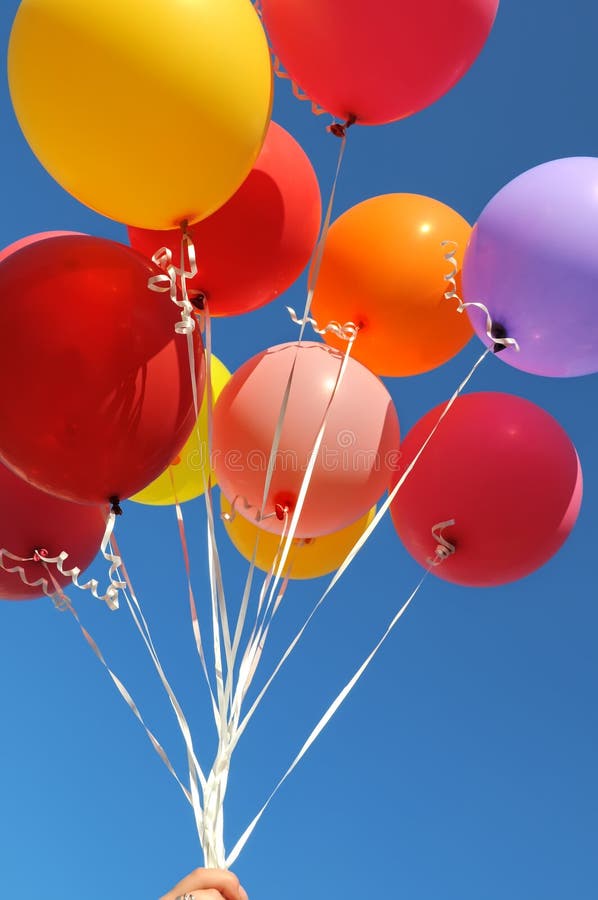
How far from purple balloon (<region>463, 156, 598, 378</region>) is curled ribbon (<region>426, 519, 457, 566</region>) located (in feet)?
2.21

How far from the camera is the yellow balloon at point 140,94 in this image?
2.58 meters

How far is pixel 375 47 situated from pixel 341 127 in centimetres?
31

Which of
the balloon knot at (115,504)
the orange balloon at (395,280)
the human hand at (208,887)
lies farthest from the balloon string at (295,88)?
the human hand at (208,887)

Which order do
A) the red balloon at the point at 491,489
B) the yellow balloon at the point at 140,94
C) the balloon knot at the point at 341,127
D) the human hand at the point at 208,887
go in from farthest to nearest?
the red balloon at the point at 491,489 < the balloon knot at the point at 341,127 < the yellow balloon at the point at 140,94 < the human hand at the point at 208,887

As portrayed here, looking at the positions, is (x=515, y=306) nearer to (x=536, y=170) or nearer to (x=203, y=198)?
(x=536, y=170)

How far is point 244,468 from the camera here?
3.21 meters

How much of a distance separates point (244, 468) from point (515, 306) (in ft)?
3.55

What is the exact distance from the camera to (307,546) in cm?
385

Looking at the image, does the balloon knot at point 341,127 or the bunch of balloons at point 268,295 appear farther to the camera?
the balloon knot at point 341,127

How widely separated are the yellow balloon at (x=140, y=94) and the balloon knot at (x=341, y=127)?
42cm

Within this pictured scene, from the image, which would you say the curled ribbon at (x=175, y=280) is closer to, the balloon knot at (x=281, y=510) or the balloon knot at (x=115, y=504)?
the balloon knot at (x=115, y=504)

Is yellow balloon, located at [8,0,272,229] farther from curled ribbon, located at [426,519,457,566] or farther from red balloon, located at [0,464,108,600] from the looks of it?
curled ribbon, located at [426,519,457,566]

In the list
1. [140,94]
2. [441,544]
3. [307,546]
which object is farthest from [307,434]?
[140,94]

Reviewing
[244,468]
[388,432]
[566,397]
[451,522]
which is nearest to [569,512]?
[451,522]
